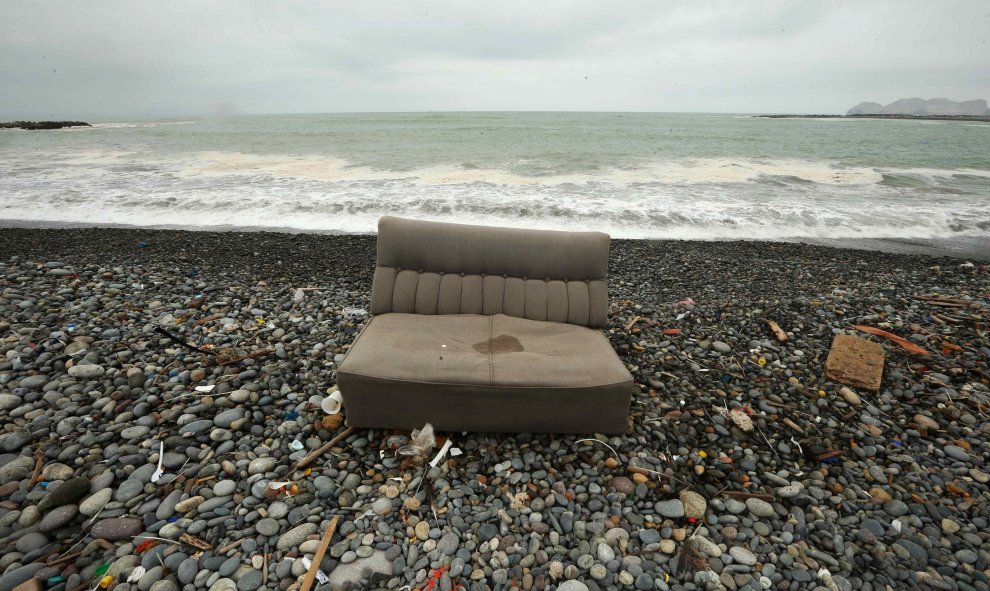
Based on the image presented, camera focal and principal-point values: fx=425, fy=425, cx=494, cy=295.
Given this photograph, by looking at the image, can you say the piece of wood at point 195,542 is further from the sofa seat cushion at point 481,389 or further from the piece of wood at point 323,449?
the sofa seat cushion at point 481,389

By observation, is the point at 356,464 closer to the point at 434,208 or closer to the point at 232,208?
the point at 434,208

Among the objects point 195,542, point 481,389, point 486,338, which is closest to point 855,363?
point 486,338

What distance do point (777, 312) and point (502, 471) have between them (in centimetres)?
398

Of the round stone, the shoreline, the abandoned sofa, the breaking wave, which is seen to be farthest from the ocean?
the round stone

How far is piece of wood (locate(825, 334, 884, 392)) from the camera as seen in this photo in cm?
370

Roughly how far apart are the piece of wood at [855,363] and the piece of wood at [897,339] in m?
0.48

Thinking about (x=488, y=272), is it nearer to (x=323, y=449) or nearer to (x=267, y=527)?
(x=323, y=449)

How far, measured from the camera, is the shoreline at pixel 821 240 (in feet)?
29.4

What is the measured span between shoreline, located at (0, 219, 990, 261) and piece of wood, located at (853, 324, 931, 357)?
187 inches

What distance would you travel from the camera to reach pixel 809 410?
11.4 feet

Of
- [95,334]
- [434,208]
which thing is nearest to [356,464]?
[95,334]

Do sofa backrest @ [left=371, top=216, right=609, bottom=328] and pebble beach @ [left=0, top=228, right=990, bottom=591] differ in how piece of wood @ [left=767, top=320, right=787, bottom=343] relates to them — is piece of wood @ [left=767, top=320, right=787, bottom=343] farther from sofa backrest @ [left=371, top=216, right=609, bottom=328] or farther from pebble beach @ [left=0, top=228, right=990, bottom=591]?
sofa backrest @ [left=371, top=216, right=609, bottom=328]

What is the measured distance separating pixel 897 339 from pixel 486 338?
4169mm

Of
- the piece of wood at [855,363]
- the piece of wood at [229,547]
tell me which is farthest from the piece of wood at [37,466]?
the piece of wood at [855,363]
